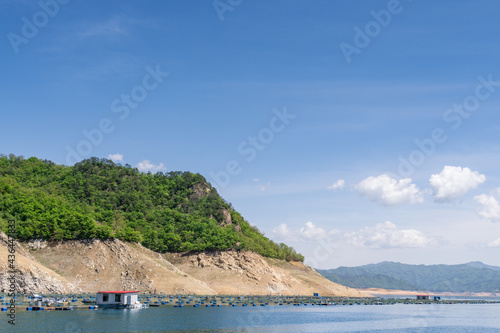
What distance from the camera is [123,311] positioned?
10769 cm

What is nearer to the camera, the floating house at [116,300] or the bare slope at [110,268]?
the floating house at [116,300]

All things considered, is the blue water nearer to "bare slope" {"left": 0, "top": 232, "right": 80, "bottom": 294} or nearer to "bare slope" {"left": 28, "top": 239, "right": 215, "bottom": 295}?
"bare slope" {"left": 0, "top": 232, "right": 80, "bottom": 294}

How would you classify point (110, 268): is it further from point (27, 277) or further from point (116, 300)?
point (116, 300)

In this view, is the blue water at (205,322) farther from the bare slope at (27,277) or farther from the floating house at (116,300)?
the bare slope at (27,277)

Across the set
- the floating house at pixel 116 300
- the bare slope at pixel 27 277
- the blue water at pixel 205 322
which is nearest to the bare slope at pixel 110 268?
the bare slope at pixel 27 277

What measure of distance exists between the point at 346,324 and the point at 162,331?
43.5 meters

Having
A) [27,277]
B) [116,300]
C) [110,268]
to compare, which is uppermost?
[110,268]

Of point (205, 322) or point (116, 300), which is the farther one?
point (116, 300)

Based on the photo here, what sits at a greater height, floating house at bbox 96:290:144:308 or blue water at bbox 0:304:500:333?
floating house at bbox 96:290:144:308

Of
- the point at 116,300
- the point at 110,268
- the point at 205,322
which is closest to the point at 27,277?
the point at 116,300

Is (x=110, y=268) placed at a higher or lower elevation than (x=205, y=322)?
higher

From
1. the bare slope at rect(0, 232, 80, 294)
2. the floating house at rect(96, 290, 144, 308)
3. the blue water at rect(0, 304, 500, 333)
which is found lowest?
the blue water at rect(0, 304, 500, 333)

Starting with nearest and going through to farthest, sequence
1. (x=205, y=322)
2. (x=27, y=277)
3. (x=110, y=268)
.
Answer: (x=205, y=322)
(x=27, y=277)
(x=110, y=268)

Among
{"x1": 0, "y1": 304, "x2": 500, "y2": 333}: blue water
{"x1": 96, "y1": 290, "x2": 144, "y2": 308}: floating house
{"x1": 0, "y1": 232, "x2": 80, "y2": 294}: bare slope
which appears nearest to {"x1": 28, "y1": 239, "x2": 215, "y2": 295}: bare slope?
{"x1": 0, "y1": 232, "x2": 80, "y2": 294}: bare slope
